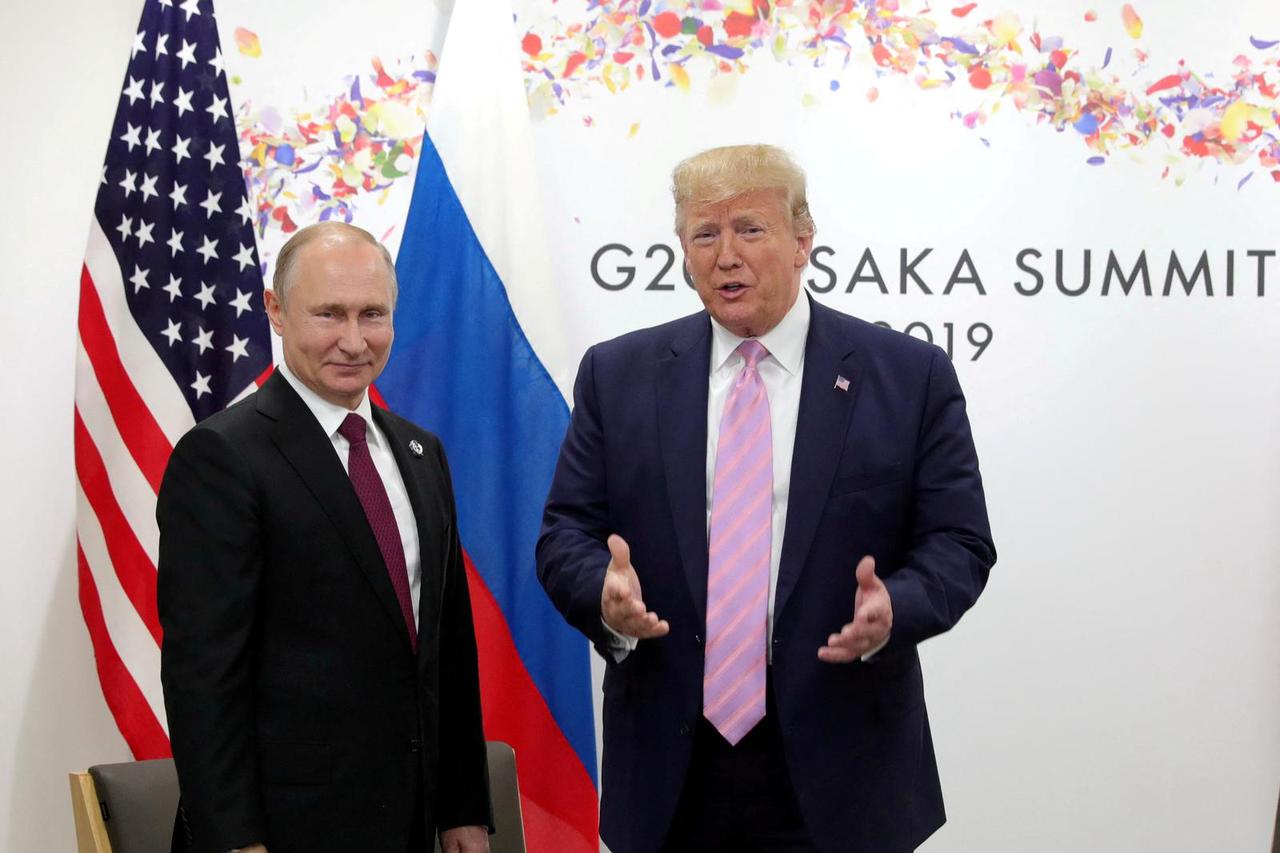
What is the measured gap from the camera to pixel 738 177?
2170mm

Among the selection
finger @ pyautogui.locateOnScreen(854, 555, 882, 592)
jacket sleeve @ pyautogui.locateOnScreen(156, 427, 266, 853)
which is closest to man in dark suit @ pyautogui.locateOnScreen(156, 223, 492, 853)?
jacket sleeve @ pyautogui.locateOnScreen(156, 427, 266, 853)

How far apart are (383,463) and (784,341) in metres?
0.70

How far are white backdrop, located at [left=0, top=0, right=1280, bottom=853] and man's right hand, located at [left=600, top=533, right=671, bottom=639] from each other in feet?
5.03

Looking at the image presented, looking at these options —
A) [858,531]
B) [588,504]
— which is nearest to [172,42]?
[588,504]

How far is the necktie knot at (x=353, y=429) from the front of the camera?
2.06 m

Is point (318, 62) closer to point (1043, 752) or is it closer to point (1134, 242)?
point (1134, 242)

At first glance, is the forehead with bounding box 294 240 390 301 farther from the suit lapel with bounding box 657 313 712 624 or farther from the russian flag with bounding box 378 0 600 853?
the russian flag with bounding box 378 0 600 853

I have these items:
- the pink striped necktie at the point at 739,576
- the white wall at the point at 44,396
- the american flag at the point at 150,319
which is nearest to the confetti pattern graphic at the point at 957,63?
the american flag at the point at 150,319

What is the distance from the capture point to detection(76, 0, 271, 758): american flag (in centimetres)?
296

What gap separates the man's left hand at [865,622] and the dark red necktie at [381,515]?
2.10 ft

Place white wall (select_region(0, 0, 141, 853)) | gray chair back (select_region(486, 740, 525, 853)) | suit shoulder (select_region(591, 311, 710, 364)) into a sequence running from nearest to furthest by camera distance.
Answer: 1. suit shoulder (select_region(591, 311, 710, 364))
2. gray chair back (select_region(486, 740, 525, 853))
3. white wall (select_region(0, 0, 141, 853))

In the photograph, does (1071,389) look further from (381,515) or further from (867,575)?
(381,515)

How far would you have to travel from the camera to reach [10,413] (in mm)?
3232

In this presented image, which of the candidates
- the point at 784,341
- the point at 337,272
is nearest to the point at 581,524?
→ the point at 784,341
